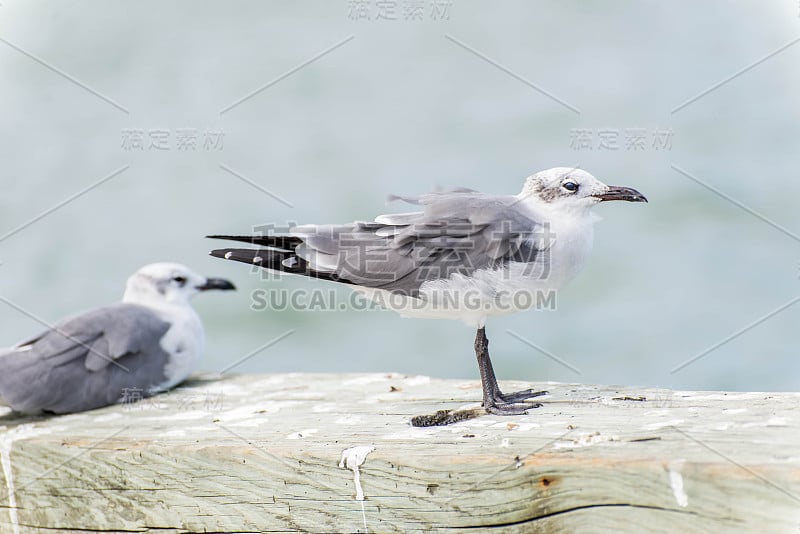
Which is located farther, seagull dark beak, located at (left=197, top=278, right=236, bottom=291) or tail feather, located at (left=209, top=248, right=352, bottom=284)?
seagull dark beak, located at (left=197, top=278, right=236, bottom=291)

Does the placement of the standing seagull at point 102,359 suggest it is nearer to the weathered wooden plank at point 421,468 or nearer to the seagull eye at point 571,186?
the weathered wooden plank at point 421,468

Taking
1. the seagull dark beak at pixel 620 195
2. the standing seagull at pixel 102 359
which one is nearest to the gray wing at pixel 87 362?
the standing seagull at pixel 102 359

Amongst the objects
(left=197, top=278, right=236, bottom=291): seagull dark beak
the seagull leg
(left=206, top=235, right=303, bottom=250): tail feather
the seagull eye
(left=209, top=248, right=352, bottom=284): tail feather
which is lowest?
the seagull leg

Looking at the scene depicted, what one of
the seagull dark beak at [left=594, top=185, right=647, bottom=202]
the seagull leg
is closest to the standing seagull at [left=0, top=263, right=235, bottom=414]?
the seagull leg

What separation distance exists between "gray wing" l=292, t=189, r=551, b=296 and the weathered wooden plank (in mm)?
492

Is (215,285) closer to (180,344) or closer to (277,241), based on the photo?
(180,344)

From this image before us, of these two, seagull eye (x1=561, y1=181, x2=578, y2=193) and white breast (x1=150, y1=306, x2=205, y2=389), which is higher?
seagull eye (x1=561, y1=181, x2=578, y2=193)

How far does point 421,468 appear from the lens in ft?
8.62

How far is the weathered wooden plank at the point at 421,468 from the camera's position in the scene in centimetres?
237

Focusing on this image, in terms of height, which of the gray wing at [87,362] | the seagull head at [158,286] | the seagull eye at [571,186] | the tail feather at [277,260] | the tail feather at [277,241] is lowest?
the gray wing at [87,362]

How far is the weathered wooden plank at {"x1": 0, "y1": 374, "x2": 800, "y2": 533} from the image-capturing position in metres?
2.37

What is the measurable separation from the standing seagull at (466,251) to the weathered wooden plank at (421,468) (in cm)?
39

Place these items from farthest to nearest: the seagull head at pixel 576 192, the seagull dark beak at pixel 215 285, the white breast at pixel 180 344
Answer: the seagull dark beak at pixel 215 285, the white breast at pixel 180 344, the seagull head at pixel 576 192

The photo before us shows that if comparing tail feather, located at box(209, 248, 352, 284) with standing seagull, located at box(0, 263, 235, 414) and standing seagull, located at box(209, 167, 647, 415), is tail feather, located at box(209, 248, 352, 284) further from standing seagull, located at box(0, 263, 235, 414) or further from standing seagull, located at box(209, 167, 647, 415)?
standing seagull, located at box(0, 263, 235, 414)
